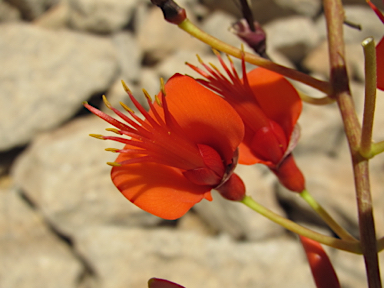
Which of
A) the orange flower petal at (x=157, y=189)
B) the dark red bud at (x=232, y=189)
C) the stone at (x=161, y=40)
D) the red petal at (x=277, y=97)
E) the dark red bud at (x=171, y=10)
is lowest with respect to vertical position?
the stone at (x=161, y=40)

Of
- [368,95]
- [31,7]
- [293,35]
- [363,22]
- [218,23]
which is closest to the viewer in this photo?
[368,95]

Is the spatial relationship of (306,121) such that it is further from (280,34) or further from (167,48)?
(167,48)

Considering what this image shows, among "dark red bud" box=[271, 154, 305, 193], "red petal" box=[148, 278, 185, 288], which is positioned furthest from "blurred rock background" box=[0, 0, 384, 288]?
"red petal" box=[148, 278, 185, 288]

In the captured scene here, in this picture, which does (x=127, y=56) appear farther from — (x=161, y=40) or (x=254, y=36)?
(x=254, y=36)

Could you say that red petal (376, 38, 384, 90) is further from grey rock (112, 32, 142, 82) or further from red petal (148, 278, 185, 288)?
grey rock (112, 32, 142, 82)

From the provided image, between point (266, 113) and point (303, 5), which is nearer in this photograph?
point (266, 113)

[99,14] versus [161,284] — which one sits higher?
[161,284]

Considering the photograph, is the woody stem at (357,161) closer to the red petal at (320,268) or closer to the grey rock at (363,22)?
the red petal at (320,268)

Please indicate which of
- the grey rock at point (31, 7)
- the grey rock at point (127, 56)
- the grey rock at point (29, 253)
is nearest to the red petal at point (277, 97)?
the grey rock at point (29, 253)

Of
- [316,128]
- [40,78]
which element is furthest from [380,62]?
[40,78]
